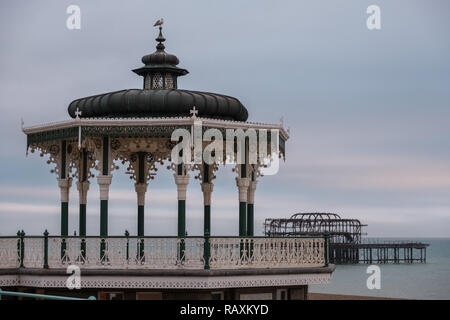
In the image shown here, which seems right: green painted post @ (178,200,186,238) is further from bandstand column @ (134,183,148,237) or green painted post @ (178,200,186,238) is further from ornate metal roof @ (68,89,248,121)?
bandstand column @ (134,183,148,237)

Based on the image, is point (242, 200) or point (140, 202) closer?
point (242, 200)

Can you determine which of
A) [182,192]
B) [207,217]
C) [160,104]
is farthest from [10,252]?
[207,217]

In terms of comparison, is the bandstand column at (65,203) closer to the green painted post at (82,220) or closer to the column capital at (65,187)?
the column capital at (65,187)

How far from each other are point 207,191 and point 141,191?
211 centimetres

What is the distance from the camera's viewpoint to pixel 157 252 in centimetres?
2136

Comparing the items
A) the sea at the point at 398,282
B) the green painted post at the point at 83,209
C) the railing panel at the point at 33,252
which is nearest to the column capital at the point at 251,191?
the green painted post at the point at 83,209

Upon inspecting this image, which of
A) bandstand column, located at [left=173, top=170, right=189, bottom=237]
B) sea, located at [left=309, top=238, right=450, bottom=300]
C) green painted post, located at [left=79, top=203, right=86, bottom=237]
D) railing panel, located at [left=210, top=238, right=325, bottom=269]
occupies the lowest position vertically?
sea, located at [left=309, top=238, right=450, bottom=300]

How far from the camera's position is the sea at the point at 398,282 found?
313 ft

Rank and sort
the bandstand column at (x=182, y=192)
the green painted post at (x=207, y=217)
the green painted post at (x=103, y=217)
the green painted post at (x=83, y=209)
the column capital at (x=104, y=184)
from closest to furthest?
the bandstand column at (x=182, y=192), the green painted post at (x=103, y=217), the column capital at (x=104, y=184), the green painted post at (x=83, y=209), the green painted post at (x=207, y=217)

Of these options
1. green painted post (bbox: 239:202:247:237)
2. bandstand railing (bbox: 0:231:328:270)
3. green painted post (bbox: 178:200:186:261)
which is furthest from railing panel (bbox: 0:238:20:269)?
green painted post (bbox: 239:202:247:237)

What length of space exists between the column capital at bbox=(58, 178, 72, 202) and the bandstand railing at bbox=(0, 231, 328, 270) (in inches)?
96.2

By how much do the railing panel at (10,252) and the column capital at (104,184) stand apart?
2443 mm

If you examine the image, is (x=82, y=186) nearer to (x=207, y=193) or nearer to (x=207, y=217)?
(x=207, y=193)

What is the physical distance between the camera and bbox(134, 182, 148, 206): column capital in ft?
85.4
